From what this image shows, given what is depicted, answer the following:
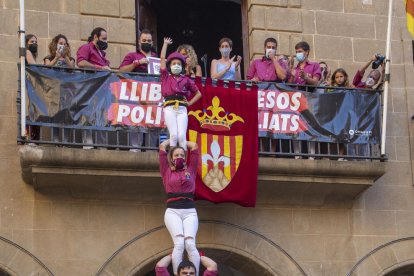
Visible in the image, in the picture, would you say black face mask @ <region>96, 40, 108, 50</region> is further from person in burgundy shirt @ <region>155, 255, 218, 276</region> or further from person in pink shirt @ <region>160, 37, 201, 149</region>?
person in burgundy shirt @ <region>155, 255, 218, 276</region>

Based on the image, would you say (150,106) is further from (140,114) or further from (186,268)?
(186,268)

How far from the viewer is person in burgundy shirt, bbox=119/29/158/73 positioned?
18094 millimetres

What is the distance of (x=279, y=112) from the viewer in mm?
18500

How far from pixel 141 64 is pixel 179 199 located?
2.66 meters

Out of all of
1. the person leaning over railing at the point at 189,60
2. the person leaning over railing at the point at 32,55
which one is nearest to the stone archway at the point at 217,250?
the person leaning over railing at the point at 32,55

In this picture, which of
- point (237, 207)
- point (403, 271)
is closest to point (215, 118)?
point (237, 207)

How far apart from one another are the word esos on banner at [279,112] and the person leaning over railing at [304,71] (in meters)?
0.30

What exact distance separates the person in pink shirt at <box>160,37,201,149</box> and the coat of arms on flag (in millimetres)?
733

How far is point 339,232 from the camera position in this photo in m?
18.8

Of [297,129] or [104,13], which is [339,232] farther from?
[104,13]

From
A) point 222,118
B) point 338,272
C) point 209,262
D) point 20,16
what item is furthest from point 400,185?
point 20,16

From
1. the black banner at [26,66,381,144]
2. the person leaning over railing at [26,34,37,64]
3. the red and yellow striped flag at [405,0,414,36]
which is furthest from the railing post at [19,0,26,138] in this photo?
the red and yellow striped flag at [405,0,414,36]

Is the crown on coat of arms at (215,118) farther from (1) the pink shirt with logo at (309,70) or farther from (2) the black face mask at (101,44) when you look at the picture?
(2) the black face mask at (101,44)

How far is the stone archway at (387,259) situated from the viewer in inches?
736
